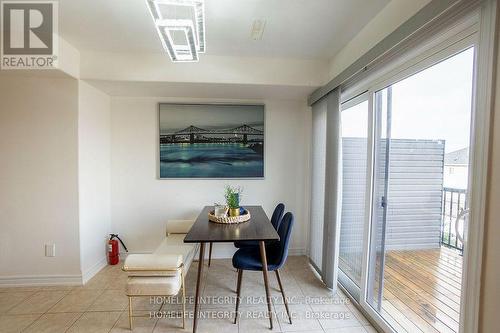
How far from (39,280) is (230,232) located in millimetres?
2316

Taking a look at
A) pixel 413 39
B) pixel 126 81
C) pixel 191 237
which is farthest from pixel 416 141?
pixel 126 81

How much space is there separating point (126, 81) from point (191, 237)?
74.1 inches

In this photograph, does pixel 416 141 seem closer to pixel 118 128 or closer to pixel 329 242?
pixel 329 242

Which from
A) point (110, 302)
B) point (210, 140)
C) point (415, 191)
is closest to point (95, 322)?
point (110, 302)

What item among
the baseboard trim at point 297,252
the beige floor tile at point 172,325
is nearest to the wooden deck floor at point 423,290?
the baseboard trim at point 297,252

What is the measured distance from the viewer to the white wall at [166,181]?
3.10 m

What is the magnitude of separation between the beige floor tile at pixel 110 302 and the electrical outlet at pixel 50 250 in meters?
0.74

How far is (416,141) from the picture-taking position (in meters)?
1.66

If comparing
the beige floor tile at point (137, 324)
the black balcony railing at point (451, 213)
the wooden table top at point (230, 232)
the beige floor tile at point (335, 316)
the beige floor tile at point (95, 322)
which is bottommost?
the beige floor tile at point (95, 322)

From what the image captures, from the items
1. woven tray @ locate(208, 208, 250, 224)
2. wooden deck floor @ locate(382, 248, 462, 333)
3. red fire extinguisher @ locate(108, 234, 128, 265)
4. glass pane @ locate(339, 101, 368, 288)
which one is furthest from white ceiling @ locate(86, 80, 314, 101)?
wooden deck floor @ locate(382, 248, 462, 333)

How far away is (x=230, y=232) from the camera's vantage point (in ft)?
6.43

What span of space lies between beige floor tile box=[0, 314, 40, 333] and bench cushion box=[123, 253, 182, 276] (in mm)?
1074

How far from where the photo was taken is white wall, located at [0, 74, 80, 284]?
241 cm

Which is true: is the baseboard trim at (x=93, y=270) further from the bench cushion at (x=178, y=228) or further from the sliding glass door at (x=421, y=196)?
the sliding glass door at (x=421, y=196)
